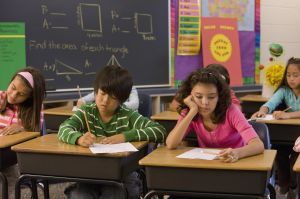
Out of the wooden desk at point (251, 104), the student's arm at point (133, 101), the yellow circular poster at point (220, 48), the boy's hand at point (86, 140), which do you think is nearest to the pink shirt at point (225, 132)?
the boy's hand at point (86, 140)

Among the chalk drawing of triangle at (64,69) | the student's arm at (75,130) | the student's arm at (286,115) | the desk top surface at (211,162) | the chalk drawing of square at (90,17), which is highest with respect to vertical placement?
the chalk drawing of square at (90,17)

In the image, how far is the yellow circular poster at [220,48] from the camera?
5.29 meters

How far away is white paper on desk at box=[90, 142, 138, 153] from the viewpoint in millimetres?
2091

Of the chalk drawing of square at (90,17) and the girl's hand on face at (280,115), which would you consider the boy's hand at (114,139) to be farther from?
the chalk drawing of square at (90,17)

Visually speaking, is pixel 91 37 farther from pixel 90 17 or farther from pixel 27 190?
pixel 27 190

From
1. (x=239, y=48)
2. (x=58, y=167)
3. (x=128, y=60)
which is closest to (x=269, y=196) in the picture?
(x=58, y=167)

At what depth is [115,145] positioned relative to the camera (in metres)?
2.22

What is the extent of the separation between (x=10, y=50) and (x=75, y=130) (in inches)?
78.9

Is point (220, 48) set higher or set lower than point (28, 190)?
higher

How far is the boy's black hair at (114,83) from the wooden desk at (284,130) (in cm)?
114

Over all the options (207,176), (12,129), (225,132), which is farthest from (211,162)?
(12,129)

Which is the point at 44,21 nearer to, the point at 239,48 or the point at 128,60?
the point at 128,60

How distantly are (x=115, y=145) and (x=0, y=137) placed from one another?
73cm

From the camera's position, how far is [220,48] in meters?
5.33
